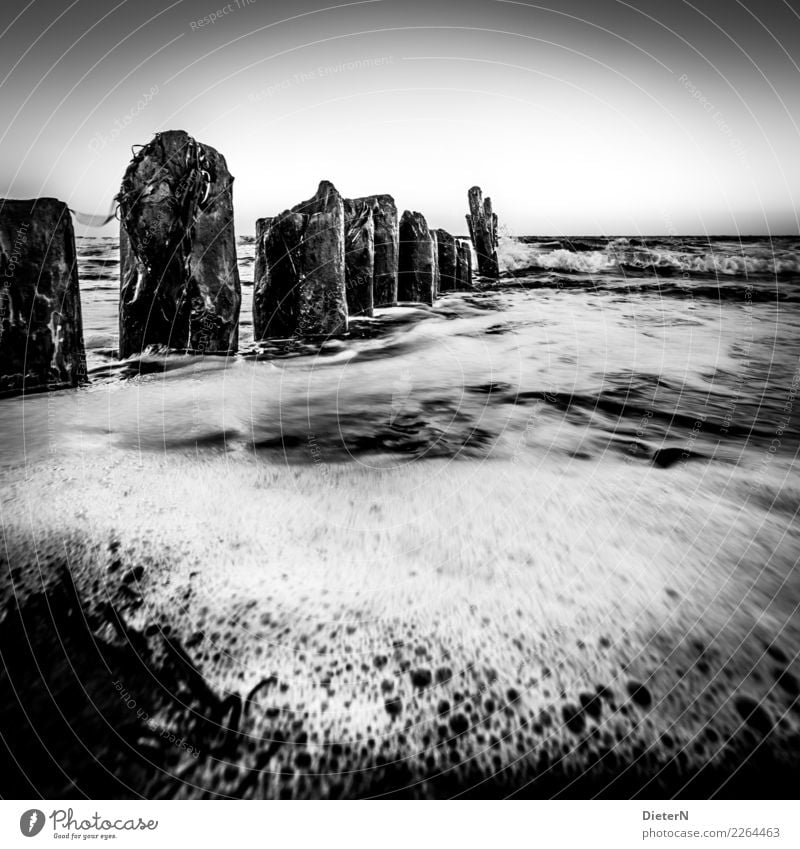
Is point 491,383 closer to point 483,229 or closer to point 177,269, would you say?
point 177,269

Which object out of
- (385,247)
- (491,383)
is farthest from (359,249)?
(491,383)

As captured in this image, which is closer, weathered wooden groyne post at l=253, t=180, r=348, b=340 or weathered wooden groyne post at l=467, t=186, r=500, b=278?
weathered wooden groyne post at l=253, t=180, r=348, b=340

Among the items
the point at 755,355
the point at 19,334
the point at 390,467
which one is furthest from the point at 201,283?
the point at 755,355

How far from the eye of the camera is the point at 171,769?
75cm

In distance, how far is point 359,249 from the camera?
347 cm

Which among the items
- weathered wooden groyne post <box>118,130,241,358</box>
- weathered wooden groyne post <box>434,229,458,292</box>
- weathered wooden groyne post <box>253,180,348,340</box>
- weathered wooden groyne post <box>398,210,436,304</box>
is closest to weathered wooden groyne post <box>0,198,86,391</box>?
weathered wooden groyne post <box>118,130,241,358</box>

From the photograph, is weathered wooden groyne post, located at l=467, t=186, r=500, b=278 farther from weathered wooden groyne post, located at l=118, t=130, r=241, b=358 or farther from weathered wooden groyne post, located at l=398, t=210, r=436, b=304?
weathered wooden groyne post, located at l=118, t=130, r=241, b=358

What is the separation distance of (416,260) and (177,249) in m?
2.70

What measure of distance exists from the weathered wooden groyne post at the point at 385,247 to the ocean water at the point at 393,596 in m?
2.37

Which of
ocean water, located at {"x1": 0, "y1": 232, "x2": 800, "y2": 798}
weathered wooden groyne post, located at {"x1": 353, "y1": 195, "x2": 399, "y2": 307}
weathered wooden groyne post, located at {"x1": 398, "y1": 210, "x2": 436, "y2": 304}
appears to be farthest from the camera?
weathered wooden groyne post, located at {"x1": 398, "y1": 210, "x2": 436, "y2": 304}
